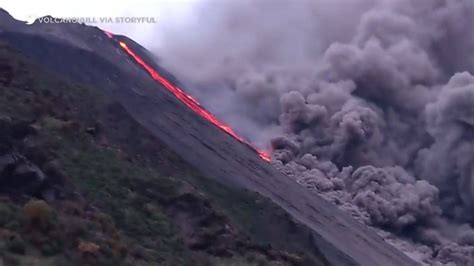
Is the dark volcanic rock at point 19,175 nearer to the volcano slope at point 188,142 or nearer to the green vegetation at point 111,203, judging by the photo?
the green vegetation at point 111,203

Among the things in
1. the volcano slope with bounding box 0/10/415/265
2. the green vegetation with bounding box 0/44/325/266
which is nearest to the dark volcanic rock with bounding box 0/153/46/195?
the green vegetation with bounding box 0/44/325/266

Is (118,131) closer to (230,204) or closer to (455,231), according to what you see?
(230,204)

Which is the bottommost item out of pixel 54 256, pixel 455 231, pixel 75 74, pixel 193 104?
pixel 54 256

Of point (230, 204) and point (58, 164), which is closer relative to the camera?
point (58, 164)

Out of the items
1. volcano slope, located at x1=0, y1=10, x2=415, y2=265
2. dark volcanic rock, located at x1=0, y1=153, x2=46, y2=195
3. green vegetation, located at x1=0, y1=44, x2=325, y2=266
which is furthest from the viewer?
volcano slope, located at x1=0, y1=10, x2=415, y2=265

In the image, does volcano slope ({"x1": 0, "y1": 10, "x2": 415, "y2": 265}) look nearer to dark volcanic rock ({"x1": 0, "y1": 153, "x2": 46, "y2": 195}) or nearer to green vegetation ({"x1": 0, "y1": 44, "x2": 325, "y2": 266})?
green vegetation ({"x1": 0, "y1": 44, "x2": 325, "y2": 266})

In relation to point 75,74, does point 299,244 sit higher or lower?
lower

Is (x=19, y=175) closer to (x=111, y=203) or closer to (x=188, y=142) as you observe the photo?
(x=111, y=203)

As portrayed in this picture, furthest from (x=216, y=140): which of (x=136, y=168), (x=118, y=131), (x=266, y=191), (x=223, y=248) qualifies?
(x=223, y=248)
